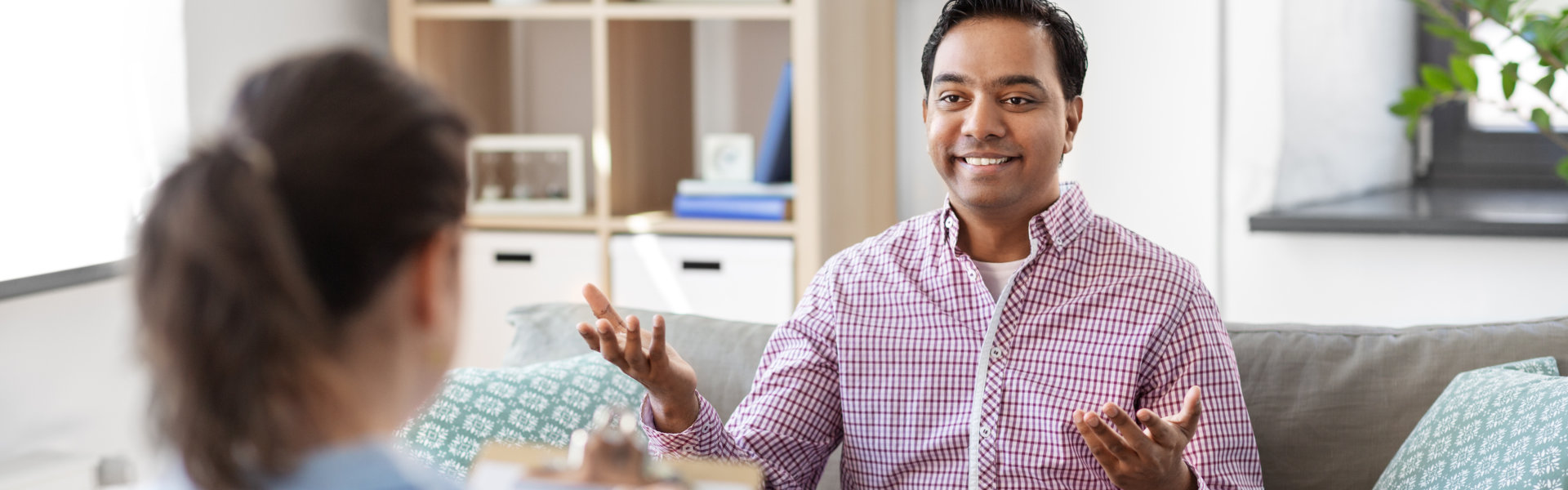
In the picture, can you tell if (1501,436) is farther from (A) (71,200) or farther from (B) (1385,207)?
(A) (71,200)

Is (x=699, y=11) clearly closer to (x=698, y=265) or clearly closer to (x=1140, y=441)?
(x=698, y=265)

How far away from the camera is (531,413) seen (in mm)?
1520

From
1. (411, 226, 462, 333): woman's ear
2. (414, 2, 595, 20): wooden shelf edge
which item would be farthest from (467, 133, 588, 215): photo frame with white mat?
(411, 226, 462, 333): woman's ear

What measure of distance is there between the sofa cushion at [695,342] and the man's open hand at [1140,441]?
61 cm


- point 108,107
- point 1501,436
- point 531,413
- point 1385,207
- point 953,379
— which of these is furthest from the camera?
point 1385,207

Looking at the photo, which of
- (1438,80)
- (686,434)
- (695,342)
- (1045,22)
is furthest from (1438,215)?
(686,434)

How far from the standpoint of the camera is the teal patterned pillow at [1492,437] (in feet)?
4.03

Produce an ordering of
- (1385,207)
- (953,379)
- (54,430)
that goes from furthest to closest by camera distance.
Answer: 1. (1385,207)
2. (54,430)
3. (953,379)

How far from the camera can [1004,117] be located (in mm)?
1415

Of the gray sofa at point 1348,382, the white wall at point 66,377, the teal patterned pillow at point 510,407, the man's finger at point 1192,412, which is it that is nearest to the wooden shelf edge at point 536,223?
the white wall at point 66,377

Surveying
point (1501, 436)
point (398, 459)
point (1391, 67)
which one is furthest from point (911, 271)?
point (1391, 67)

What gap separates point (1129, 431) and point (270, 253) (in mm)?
794

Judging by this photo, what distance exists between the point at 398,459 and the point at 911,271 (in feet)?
3.22

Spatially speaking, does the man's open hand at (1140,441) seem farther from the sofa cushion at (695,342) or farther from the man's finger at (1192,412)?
the sofa cushion at (695,342)
